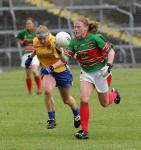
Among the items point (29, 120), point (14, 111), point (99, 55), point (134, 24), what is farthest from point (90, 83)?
point (134, 24)

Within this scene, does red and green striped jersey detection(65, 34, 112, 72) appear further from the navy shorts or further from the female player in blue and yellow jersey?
the navy shorts

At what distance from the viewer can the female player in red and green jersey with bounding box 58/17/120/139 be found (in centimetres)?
1129

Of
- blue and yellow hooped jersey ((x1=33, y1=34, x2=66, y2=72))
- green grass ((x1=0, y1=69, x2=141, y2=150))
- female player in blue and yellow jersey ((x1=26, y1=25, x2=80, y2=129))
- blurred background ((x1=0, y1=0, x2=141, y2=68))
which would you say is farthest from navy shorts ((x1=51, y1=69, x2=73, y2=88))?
blurred background ((x1=0, y1=0, x2=141, y2=68))

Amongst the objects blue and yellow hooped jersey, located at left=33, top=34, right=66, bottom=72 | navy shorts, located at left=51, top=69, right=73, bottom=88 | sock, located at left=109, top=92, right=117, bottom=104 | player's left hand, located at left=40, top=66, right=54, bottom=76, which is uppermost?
blue and yellow hooped jersey, located at left=33, top=34, right=66, bottom=72

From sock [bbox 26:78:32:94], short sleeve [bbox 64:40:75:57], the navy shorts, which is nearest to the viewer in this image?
short sleeve [bbox 64:40:75:57]

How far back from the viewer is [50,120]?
42.2ft

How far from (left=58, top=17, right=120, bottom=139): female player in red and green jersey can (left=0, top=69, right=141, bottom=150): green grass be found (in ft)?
2.03

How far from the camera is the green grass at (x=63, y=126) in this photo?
34.3 feet

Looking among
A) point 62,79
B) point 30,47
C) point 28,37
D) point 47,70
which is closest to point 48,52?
point 47,70

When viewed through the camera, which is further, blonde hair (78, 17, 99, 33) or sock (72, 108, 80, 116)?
sock (72, 108, 80, 116)

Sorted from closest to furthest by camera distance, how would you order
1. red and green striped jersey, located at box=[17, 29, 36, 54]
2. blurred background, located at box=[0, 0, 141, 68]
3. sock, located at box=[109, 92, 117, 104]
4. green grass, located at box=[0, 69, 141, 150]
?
green grass, located at box=[0, 69, 141, 150] → sock, located at box=[109, 92, 117, 104] → red and green striped jersey, located at box=[17, 29, 36, 54] → blurred background, located at box=[0, 0, 141, 68]

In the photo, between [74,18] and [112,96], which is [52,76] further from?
[74,18]

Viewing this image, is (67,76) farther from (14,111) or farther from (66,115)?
(14,111)

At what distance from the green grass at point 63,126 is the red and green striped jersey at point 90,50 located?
1.19 metres
